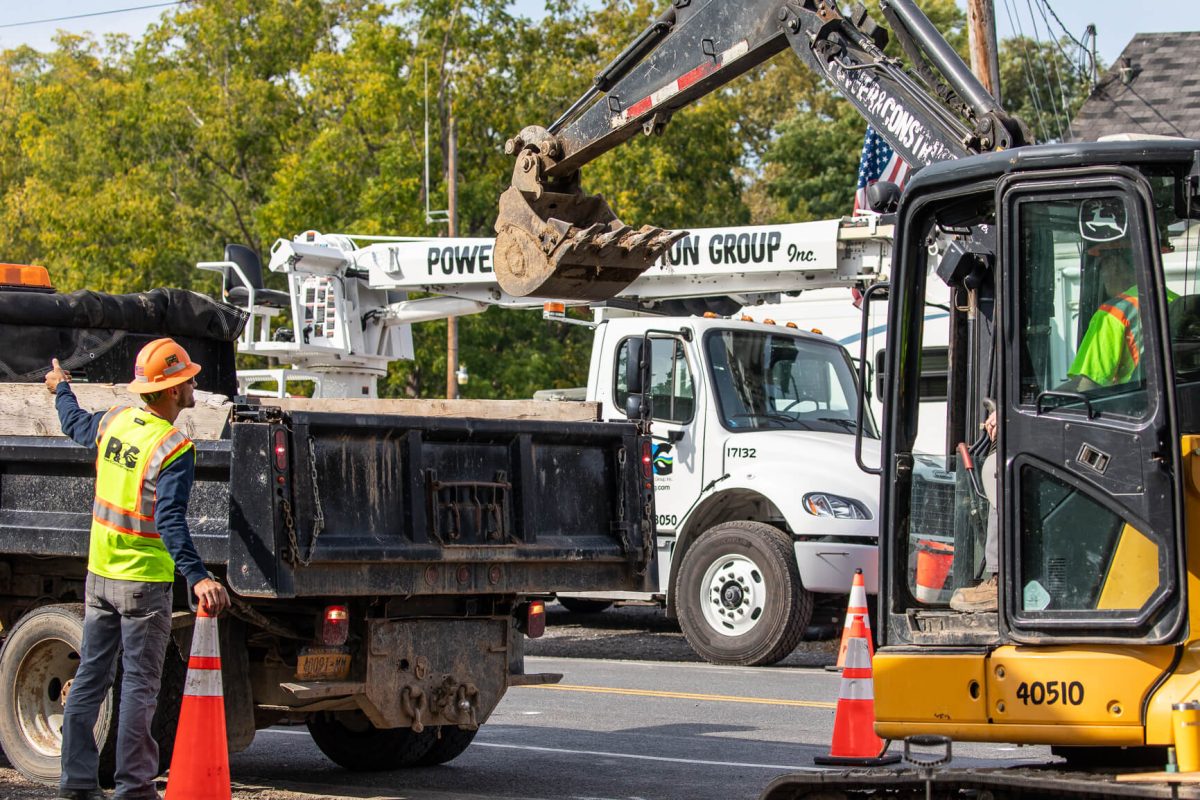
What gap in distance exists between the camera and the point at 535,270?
913 centimetres

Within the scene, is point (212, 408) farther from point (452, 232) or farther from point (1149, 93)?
point (452, 232)

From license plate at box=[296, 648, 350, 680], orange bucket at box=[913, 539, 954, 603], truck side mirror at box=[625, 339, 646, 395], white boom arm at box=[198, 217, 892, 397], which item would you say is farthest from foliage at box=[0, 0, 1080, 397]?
orange bucket at box=[913, 539, 954, 603]


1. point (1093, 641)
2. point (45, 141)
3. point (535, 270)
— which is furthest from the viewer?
point (45, 141)

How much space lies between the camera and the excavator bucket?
899 cm

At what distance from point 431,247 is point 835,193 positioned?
2209 cm

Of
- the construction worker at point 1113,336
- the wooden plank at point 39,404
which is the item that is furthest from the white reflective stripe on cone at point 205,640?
the construction worker at point 1113,336

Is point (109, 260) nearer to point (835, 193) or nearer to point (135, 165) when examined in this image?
point (135, 165)

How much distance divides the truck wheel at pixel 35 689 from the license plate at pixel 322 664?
1149 millimetres

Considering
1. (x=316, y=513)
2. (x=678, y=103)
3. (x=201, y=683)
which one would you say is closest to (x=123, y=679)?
(x=201, y=683)

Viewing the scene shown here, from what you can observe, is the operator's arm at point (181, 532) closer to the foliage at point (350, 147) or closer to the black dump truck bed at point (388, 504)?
the black dump truck bed at point (388, 504)

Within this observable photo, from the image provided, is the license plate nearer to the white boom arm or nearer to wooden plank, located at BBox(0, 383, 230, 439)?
wooden plank, located at BBox(0, 383, 230, 439)

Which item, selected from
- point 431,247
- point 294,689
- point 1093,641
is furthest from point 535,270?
point 431,247

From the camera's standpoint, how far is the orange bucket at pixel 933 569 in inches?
233

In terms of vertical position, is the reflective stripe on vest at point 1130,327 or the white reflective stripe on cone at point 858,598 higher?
the reflective stripe on vest at point 1130,327
